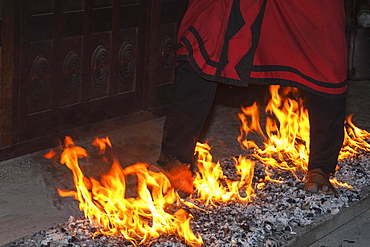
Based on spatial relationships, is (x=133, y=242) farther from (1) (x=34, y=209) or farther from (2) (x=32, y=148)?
(2) (x=32, y=148)

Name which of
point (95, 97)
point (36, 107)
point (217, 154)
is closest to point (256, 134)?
point (217, 154)

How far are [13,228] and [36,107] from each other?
4.70 ft

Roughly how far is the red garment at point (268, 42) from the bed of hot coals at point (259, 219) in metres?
0.59

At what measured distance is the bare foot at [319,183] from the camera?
4.30 m

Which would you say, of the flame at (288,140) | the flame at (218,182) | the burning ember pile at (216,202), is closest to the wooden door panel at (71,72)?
the burning ember pile at (216,202)

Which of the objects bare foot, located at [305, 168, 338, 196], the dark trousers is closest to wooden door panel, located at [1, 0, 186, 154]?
the dark trousers

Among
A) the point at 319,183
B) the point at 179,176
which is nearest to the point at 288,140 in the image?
the point at 319,183

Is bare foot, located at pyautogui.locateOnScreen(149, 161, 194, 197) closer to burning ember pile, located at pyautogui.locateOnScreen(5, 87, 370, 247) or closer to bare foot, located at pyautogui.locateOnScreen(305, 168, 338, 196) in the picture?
burning ember pile, located at pyautogui.locateOnScreen(5, 87, 370, 247)

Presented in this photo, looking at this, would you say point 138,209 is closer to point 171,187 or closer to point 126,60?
point 171,187

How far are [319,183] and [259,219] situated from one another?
0.60 m

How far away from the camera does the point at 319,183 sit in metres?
4.34

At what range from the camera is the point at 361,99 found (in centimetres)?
696

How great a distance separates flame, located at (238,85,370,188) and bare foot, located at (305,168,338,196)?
19 centimetres

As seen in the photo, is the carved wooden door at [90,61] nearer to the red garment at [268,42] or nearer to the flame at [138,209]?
the flame at [138,209]
